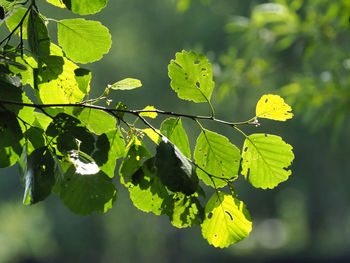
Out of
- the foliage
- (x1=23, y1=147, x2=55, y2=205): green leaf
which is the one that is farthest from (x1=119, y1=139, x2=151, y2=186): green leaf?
(x1=23, y1=147, x2=55, y2=205): green leaf

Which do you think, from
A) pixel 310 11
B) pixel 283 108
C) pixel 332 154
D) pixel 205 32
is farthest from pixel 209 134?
pixel 332 154

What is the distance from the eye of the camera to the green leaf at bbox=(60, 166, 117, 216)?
57 centimetres

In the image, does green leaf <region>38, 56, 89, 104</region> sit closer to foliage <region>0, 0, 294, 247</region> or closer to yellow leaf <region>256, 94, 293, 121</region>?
foliage <region>0, 0, 294, 247</region>

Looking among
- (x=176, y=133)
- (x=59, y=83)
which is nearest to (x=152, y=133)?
(x=176, y=133)

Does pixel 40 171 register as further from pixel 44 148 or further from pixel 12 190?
pixel 12 190

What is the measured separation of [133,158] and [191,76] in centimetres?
14

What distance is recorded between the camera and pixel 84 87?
671 millimetres

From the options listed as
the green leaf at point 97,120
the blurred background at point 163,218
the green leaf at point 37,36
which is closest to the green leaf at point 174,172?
the green leaf at point 97,120

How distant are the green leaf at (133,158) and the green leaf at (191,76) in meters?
0.10

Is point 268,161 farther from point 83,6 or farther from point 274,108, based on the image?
point 83,6

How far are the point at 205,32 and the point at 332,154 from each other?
5171 mm

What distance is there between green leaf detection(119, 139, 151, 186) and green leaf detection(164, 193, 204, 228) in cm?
7

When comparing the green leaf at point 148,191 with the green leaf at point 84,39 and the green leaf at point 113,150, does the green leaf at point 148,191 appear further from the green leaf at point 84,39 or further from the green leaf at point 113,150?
the green leaf at point 84,39

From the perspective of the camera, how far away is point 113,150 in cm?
65
